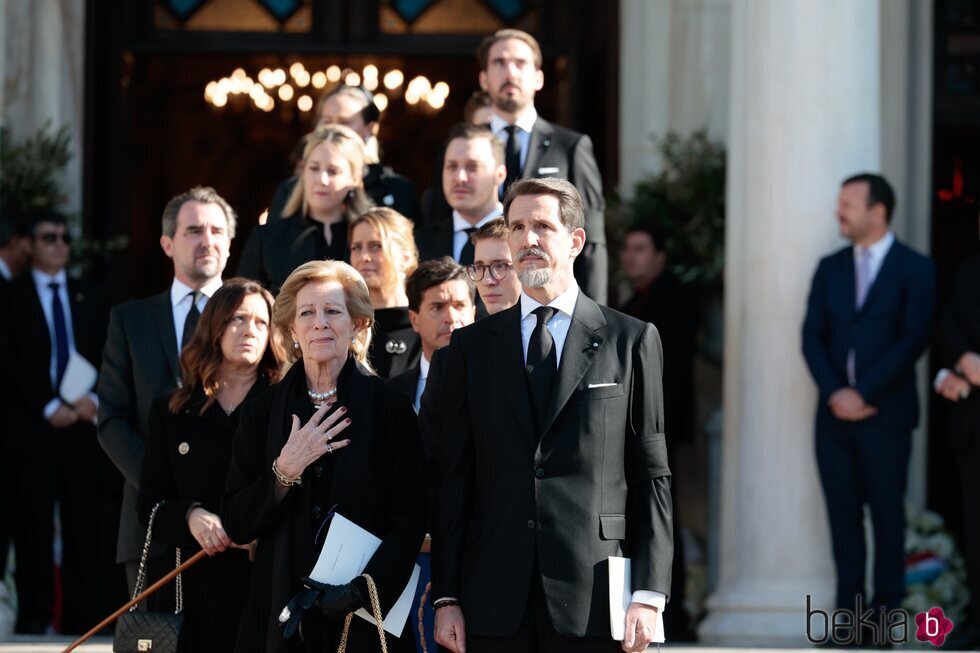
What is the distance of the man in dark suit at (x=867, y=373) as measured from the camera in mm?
8984

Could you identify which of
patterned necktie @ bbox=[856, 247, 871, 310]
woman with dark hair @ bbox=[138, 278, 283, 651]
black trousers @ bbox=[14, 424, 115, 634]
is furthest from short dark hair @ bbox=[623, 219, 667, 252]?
woman with dark hair @ bbox=[138, 278, 283, 651]

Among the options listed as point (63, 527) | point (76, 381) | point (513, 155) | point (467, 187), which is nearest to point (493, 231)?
point (467, 187)

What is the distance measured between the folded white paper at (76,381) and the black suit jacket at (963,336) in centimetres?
448

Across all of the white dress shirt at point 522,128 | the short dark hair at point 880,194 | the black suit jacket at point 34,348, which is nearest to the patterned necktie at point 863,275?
the short dark hair at point 880,194

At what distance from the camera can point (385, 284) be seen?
24.9ft

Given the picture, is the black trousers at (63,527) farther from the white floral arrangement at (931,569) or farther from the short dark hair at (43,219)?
the white floral arrangement at (931,569)

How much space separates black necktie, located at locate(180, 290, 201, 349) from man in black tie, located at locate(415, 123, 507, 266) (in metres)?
1.16

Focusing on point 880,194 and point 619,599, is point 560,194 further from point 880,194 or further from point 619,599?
point 880,194

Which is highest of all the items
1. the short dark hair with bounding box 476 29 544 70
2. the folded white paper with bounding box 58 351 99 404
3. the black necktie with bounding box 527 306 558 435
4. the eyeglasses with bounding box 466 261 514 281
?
the short dark hair with bounding box 476 29 544 70

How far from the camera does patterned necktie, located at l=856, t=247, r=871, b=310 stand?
30.3 ft

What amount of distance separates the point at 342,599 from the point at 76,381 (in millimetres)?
4611

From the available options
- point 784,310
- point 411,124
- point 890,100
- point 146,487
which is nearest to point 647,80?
point 890,100

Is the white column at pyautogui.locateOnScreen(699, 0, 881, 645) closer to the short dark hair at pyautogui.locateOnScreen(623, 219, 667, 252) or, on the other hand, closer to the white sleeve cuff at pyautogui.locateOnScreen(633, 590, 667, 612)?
the short dark hair at pyautogui.locateOnScreen(623, 219, 667, 252)

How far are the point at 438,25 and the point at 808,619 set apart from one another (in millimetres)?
5485
